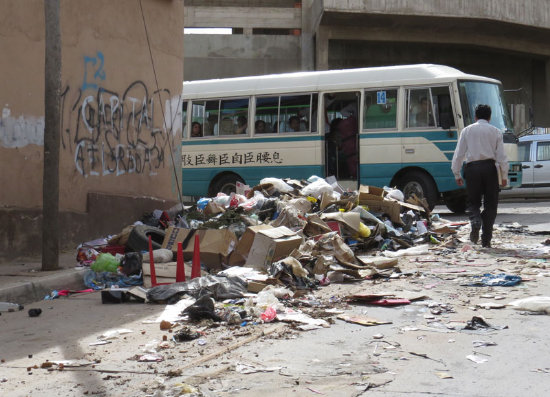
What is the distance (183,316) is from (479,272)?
3.38 meters

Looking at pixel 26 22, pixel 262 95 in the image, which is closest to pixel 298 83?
pixel 262 95

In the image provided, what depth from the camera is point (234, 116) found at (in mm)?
A: 16281

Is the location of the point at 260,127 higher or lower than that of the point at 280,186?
higher

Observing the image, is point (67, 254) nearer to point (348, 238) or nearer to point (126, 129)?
point (126, 129)

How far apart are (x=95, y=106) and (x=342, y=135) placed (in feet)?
22.1

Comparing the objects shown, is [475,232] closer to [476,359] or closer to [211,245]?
[211,245]

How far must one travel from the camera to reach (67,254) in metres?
8.98

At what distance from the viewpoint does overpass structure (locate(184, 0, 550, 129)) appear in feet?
84.5

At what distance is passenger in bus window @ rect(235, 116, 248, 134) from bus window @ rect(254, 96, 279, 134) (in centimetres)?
28

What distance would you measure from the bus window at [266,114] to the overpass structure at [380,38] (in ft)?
34.2

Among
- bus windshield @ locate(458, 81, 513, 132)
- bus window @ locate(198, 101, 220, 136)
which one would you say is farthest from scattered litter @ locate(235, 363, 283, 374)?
bus window @ locate(198, 101, 220, 136)

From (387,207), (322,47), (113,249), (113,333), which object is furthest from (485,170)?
(322,47)

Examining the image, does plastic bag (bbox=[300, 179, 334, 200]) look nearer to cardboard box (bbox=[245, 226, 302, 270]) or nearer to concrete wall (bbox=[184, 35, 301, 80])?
cardboard box (bbox=[245, 226, 302, 270])

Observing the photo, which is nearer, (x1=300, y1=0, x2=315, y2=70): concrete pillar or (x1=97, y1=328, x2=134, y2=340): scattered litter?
(x1=97, y1=328, x2=134, y2=340): scattered litter
